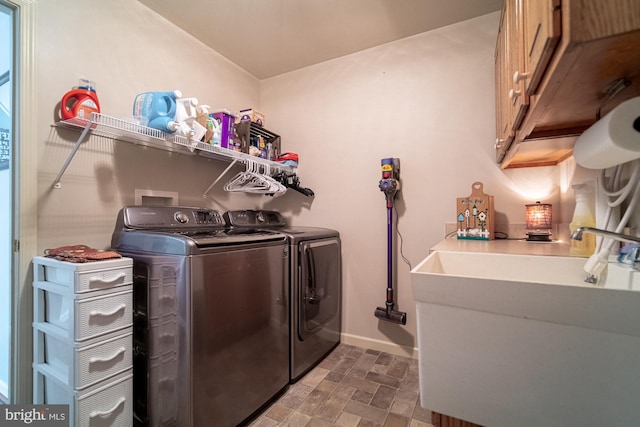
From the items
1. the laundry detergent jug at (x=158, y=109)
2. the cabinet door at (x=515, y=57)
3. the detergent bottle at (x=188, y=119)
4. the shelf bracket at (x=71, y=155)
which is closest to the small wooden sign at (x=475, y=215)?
the cabinet door at (x=515, y=57)

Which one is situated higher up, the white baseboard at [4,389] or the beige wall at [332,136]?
the beige wall at [332,136]

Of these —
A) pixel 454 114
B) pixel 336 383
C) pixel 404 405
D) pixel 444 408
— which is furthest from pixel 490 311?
pixel 454 114

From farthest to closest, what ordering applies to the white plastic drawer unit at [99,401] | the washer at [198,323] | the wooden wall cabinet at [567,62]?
the washer at [198,323] < the white plastic drawer unit at [99,401] < the wooden wall cabinet at [567,62]

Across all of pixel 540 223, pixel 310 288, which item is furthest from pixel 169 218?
pixel 540 223

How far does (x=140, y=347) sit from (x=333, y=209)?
66.8 inches

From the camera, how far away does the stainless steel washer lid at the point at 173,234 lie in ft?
4.12

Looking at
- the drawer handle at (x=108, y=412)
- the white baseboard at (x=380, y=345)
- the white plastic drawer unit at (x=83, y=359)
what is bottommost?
the white baseboard at (x=380, y=345)

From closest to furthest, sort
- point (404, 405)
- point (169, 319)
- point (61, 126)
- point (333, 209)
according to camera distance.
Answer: point (169, 319) → point (61, 126) → point (404, 405) → point (333, 209)

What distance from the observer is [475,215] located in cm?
187

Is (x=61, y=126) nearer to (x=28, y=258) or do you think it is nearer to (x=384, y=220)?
(x=28, y=258)

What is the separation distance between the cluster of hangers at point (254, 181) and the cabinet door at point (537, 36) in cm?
167

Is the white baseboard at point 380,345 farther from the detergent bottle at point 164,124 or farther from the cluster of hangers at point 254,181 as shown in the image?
the detergent bottle at point 164,124

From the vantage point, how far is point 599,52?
0.63m

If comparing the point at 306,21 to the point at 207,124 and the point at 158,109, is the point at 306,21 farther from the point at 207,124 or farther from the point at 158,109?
the point at 158,109
